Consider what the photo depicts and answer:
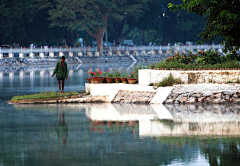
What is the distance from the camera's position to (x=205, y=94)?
1973 centimetres

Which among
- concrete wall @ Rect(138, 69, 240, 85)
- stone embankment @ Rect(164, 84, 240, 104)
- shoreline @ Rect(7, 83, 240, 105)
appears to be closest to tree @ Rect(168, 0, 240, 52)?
concrete wall @ Rect(138, 69, 240, 85)

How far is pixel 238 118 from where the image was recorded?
15125mm

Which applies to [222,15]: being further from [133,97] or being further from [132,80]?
[132,80]

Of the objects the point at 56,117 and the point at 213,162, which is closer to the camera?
the point at 213,162

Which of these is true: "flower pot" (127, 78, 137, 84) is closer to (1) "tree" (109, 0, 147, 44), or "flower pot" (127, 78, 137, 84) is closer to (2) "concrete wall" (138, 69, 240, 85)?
(2) "concrete wall" (138, 69, 240, 85)

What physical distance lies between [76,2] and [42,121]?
7204cm

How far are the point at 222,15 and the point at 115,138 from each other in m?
8.50

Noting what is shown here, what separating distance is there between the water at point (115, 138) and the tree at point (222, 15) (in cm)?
330

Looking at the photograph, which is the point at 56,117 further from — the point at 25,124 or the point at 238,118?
the point at 238,118

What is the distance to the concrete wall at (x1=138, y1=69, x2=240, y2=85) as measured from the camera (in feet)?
66.6

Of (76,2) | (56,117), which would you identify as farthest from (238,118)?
(76,2)

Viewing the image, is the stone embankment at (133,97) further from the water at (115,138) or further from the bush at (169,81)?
the water at (115,138)

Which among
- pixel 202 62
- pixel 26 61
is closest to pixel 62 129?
pixel 202 62

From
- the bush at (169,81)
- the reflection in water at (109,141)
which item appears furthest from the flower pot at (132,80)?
the reflection in water at (109,141)
